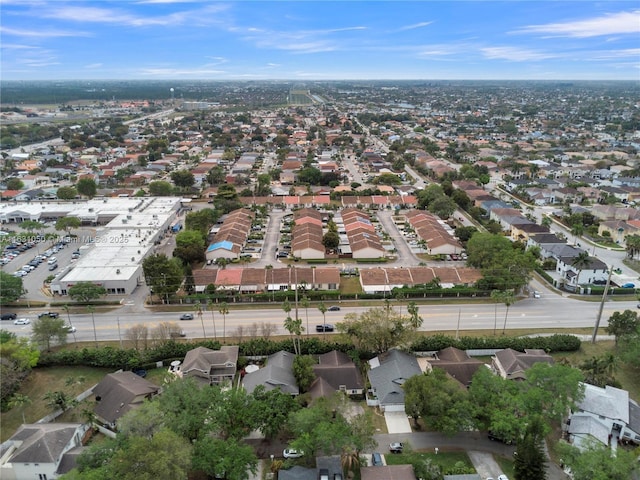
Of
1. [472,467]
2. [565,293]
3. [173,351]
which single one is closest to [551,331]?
[565,293]

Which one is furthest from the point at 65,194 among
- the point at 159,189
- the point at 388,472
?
the point at 388,472

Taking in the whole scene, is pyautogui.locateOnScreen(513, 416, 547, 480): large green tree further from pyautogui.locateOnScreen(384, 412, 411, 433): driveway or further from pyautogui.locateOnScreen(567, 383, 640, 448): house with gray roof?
pyautogui.locateOnScreen(384, 412, 411, 433): driveway

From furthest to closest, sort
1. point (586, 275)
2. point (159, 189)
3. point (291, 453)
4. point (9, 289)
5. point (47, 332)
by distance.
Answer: point (159, 189), point (586, 275), point (9, 289), point (47, 332), point (291, 453)

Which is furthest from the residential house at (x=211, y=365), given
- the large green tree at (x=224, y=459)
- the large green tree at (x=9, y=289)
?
the large green tree at (x=9, y=289)

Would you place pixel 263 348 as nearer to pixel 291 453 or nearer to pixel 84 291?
pixel 291 453

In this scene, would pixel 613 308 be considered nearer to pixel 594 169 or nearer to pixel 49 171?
pixel 594 169

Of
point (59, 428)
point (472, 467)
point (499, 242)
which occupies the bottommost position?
point (472, 467)

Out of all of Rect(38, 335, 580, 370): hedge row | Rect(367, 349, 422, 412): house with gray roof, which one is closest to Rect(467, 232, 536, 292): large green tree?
Rect(38, 335, 580, 370): hedge row
